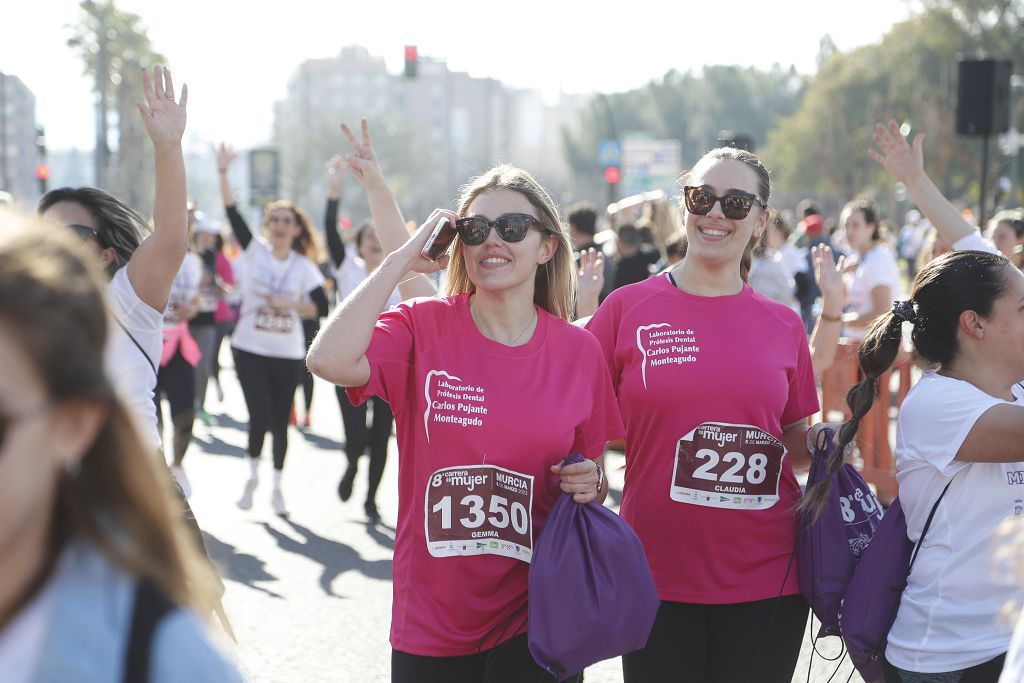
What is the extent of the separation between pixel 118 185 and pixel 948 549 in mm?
45976

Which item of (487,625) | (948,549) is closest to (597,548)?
(487,625)

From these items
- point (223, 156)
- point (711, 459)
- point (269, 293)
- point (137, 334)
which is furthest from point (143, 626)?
point (223, 156)

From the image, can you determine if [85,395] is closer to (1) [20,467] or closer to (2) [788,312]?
(1) [20,467]

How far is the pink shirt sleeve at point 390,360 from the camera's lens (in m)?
3.11

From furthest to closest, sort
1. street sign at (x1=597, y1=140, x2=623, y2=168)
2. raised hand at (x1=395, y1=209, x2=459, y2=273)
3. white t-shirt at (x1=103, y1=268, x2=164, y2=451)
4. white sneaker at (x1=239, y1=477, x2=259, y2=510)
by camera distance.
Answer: street sign at (x1=597, y1=140, x2=623, y2=168)
white sneaker at (x1=239, y1=477, x2=259, y2=510)
white t-shirt at (x1=103, y1=268, x2=164, y2=451)
raised hand at (x1=395, y1=209, x2=459, y2=273)

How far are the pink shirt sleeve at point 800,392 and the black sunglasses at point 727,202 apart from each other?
38cm

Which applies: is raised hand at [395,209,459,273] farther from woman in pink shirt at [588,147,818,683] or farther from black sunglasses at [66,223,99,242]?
black sunglasses at [66,223,99,242]

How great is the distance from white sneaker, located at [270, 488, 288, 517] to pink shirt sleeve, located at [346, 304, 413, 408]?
583 cm

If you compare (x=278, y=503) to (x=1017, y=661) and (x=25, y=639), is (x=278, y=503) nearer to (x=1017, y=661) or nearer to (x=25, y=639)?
(x=1017, y=661)

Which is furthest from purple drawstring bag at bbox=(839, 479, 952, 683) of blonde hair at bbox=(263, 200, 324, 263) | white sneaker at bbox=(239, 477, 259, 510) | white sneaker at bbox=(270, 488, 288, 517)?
blonde hair at bbox=(263, 200, 324, 263)

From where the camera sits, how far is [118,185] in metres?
45.8

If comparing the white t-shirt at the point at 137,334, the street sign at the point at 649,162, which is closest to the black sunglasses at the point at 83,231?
the white t-shirt at the point at 137,334

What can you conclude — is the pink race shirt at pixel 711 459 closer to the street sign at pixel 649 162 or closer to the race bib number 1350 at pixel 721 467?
the race bib number 1350 at pixel 721 467

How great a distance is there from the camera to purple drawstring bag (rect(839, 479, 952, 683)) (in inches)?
123
